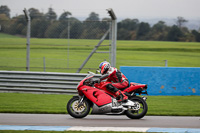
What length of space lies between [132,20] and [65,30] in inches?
803

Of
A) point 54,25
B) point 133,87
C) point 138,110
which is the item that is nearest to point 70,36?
point 54,25

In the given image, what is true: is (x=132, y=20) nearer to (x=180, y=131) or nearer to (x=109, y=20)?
(x=109, y=20)

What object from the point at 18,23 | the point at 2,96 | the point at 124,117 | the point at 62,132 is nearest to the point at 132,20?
the point at 18,23

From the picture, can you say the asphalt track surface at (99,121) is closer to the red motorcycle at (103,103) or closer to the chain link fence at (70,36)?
the red motorcycle at (103,103)

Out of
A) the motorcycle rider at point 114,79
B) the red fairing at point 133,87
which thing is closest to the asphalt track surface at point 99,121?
the motorcycle rider at point 114,79

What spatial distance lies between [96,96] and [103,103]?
0.24 meters

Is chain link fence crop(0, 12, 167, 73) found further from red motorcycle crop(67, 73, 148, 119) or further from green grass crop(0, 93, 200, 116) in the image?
red motorcycle crop(67, 73, 148, 119)

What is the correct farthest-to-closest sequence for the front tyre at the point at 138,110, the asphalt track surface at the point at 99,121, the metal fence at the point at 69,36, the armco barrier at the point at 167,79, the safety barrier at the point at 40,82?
the armco barrier at the point at 167,79
the metal fence at the point at 69,36
the safety barrier at the point at 40,82
the front tyre at the point at 138,110
the asphalt track surface at the point at 99,121

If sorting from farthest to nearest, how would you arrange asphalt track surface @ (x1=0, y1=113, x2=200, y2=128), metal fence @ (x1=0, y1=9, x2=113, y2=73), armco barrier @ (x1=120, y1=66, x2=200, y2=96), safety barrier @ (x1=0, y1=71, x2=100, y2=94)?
armco barrier @ (x1=120, y1=66, x2=200, y2=96) → metal fence @ (x1=0, y1=9, x2=113, y2=73) → safety barrier @ (x1=0, y1=71, x2=100, y2=94) → asphalt track surface @ (x1=0, y1=113, x2=200, y2=128)

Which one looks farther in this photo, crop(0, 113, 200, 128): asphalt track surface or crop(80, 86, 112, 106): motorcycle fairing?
crop(80, 86, 112, 106): motorcycle fairing

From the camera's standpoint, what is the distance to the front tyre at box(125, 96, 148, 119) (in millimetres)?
8484

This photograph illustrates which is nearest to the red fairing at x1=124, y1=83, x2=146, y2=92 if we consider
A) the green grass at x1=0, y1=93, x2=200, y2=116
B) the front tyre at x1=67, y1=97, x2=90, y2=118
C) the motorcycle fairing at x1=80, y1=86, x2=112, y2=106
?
the motorcycle fairing at x1=80, y1=86, x2=112, y2=106

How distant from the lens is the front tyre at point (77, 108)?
334 inches

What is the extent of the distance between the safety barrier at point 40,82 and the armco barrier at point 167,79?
77.7 inches
